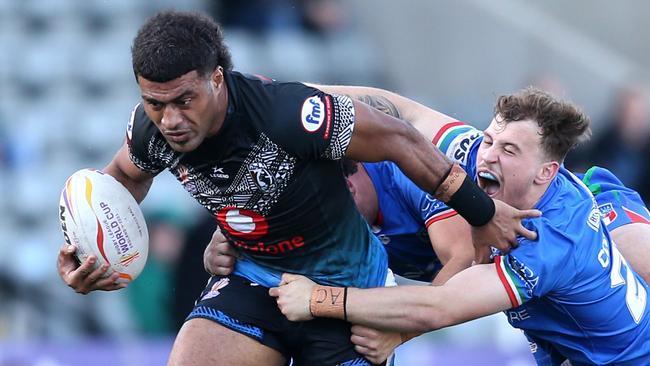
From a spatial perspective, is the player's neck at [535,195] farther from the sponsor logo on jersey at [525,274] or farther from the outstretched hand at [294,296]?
the outstretched hand at [294,296]

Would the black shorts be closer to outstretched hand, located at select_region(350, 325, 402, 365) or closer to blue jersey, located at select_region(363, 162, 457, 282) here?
outstretched hand, located at select_region(350, 325, 402, 365)

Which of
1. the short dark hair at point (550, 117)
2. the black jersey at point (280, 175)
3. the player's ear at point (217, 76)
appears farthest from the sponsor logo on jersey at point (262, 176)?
the short dark hair at point (550, 117)

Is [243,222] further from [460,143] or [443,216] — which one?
[460,143]

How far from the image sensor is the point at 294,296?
5.35 meters

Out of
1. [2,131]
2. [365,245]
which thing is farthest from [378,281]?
[2,131]

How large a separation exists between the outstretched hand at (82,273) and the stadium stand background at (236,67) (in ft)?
12.2

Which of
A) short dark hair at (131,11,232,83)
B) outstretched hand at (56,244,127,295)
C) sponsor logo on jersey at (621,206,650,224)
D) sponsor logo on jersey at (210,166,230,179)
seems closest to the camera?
short dark hair at (131,11,232,83)

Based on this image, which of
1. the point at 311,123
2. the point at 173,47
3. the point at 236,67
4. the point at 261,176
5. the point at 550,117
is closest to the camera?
the point at 173,47

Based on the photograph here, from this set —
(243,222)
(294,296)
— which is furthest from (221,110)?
(294,296)

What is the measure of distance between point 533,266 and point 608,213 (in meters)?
1.21

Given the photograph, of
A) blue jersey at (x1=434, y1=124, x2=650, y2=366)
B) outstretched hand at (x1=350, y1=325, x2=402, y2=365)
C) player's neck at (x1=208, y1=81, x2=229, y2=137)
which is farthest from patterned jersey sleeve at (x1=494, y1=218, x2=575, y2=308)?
player's neck at (x1=208, y1=81, x2=229, y2=137)

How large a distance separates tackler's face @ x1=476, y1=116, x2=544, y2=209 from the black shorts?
0.93 m

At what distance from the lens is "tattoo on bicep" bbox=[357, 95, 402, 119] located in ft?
19.4

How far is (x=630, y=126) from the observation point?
10.1 metres
